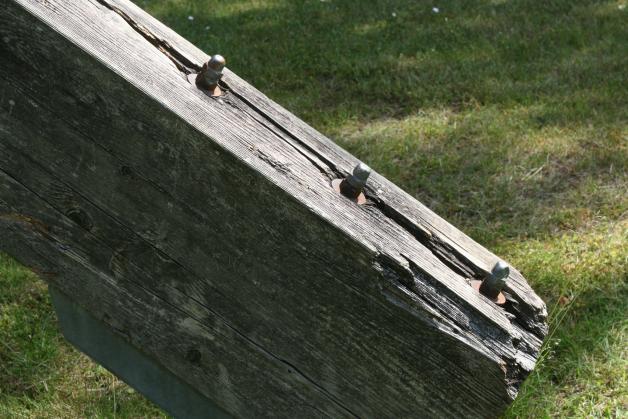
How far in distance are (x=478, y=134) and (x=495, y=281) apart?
3.56 metres

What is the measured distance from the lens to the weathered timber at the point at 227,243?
1132 millimetres

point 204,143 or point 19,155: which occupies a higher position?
point 204,143

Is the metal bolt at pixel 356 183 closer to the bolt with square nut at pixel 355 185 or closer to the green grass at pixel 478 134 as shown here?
the bolt with square nut at pixel 355 185

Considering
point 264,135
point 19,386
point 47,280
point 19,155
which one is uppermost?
point 264,135

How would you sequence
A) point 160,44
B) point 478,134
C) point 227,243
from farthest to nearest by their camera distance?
point 478,134 → point 160,44 → point 227,243

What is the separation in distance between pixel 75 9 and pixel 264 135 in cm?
35

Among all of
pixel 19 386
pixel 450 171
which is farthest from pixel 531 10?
pixel 19 386

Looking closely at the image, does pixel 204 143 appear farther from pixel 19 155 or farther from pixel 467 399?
pixel 467 399

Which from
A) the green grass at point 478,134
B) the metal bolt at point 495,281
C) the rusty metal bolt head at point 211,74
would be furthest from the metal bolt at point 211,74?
the green grass at point 478,134

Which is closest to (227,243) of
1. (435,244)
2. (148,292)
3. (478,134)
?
(148,292)

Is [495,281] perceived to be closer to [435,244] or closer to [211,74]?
[435,244]

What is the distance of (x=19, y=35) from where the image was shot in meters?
1.15

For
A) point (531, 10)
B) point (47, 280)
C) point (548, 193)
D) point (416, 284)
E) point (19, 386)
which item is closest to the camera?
point (416, 284)

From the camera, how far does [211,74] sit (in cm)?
124
